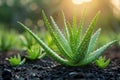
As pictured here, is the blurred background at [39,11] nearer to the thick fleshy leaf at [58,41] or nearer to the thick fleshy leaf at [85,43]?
the thick fleshy leaf at [58,41]

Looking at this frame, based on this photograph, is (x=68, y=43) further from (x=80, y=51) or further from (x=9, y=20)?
(x=9, y=20)

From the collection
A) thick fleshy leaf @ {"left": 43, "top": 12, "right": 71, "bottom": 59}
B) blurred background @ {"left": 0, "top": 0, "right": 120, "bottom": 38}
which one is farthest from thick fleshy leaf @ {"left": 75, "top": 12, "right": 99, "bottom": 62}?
blurred background @ {"left": 0, "top": 0, "right": 120, "bottom": 38}

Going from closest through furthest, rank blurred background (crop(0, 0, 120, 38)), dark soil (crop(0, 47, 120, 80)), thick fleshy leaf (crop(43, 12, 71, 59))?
dark soil (crop(0, 47, 120, 80)) < thick fleshy leaf (crop(43, 12, 71, 59)) < blurred background (crop(0, 0, 120, 38))

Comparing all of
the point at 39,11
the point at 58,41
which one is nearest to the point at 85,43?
the point at 58,41

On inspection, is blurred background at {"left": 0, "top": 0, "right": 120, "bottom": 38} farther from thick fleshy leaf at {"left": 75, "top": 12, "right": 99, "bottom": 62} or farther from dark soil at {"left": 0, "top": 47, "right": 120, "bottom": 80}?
thick fleshy leaf at {"left": 75, "top": 12, "right": 99, "bottom": 62}

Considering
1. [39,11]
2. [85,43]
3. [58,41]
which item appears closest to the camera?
[85,43]

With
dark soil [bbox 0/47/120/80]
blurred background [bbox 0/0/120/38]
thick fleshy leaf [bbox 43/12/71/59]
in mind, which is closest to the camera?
dark soil [bbox 0/47/120/80]

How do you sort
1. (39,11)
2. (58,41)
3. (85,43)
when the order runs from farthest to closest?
(39,11) < (58,41) < (85,43)

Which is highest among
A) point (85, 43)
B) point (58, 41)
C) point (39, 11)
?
point (39, 11)

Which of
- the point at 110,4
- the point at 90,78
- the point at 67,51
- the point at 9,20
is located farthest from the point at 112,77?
the point at 9,20

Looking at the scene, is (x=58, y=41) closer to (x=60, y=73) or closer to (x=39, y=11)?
(x=60, y=73)

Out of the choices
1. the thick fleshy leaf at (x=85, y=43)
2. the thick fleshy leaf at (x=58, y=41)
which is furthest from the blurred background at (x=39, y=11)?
Answer: the thick fleshy leaf at (x=85, y=43)
